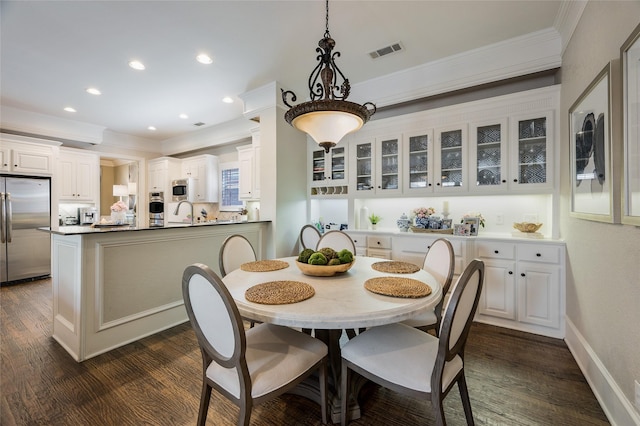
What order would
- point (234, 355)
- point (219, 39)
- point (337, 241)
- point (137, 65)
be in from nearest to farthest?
1. point (234, 355)
2. point (219, 39)
3. point (337, 241)
4. point (137, 65)

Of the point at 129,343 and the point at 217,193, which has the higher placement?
the point at 217,193

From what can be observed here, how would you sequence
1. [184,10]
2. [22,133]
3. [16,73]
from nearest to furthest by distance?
[184,10], [16,73], [22,133]

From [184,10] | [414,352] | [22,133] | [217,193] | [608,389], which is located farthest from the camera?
[217,193]

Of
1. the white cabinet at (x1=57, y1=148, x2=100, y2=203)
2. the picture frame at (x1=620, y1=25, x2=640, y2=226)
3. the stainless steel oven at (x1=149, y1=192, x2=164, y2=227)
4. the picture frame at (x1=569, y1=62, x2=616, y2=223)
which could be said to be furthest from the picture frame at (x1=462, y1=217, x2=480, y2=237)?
the white cabinet at (x1=57, y1=148, x2=100, y2=203)

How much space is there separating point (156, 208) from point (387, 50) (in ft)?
19.3

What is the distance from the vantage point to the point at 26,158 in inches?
177

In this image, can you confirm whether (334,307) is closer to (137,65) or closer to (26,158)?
(137,65)

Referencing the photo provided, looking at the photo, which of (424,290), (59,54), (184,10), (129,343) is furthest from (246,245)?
(59,54)

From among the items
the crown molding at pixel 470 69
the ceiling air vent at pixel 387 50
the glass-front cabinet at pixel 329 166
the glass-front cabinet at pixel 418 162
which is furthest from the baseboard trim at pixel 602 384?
the ceiling air vent at pixel 387 50

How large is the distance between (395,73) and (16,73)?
4.67 metres

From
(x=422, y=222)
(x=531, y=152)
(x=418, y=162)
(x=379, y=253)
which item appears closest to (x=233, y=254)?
(x=379, y=253)

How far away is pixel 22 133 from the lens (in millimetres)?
4703

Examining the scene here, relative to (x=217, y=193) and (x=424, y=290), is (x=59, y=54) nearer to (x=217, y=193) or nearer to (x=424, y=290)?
(x=217, y=193)

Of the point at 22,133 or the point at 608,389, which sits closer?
the point at 608,389
